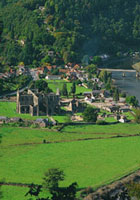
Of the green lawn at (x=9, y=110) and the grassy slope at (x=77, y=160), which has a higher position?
the green lawn at (x=9, y=110)

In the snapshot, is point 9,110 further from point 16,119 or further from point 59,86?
point 59,86

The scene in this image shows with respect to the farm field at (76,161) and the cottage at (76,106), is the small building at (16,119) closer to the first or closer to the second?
the cottage at (76,106)

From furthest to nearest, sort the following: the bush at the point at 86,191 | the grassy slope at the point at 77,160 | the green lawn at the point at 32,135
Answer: the green lawn at the point at 32,135 → the grassy slope at the point at 77,160 → the bush at the point at 86,191

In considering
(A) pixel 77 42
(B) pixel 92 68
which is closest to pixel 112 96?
(B) pixel 92 68

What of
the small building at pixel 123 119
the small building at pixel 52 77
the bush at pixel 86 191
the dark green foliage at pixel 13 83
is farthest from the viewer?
the small building at pixel 52 77

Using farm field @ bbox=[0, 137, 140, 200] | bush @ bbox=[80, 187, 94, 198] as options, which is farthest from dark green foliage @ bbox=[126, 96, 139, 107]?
bush @ bbox=[80, 187, 94, 198]

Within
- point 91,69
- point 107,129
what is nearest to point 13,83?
point 91,69

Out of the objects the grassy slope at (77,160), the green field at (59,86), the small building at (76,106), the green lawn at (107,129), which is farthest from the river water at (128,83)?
the grassy slope at (77,160)

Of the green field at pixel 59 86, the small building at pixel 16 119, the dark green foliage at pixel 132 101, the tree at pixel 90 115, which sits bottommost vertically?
the small building at pixel 16 119

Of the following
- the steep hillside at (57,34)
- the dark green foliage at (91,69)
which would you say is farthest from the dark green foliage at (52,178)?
the steep hillside at (57,34)

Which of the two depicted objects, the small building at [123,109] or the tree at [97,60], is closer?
the small building at [123,109]
